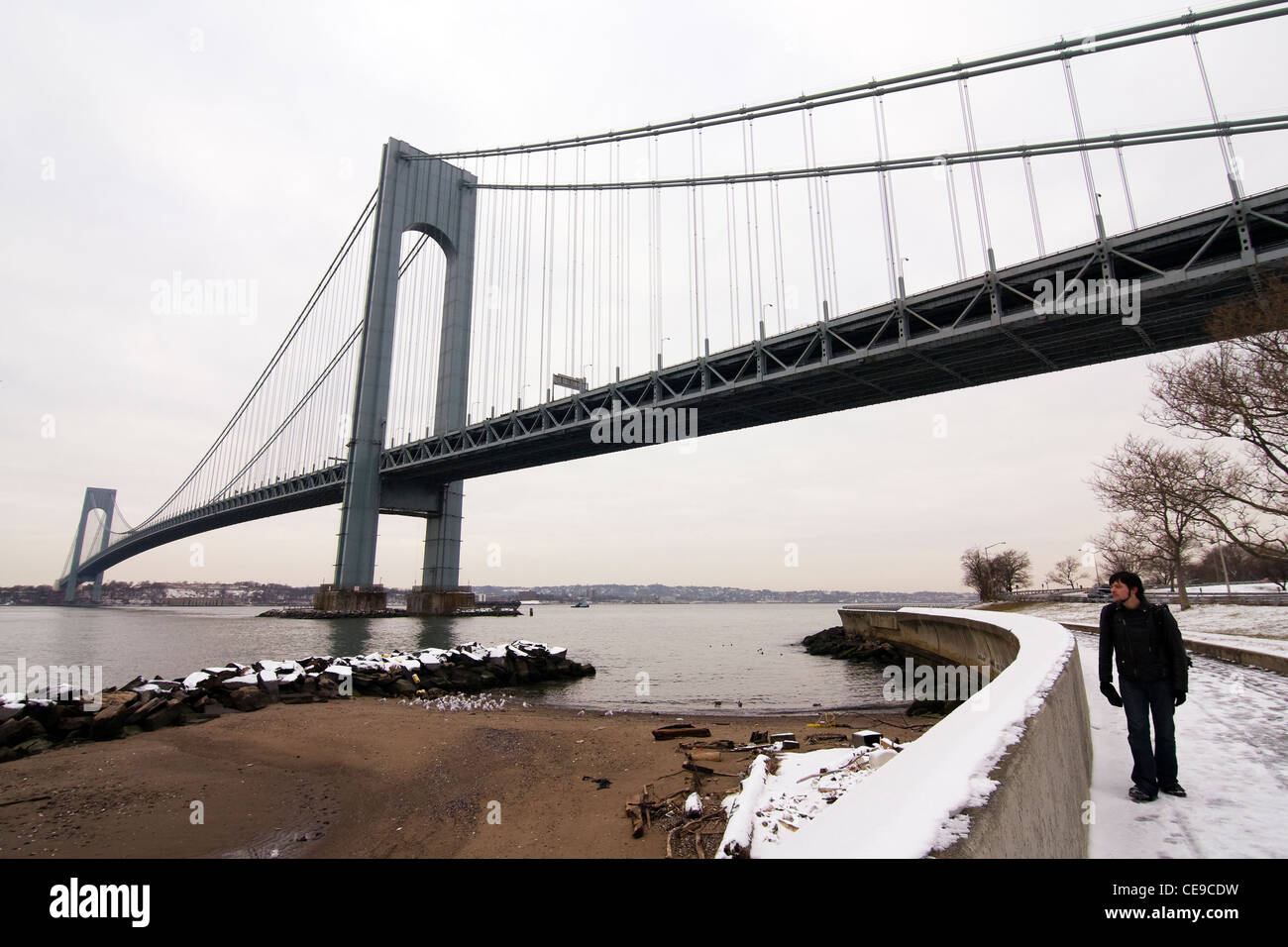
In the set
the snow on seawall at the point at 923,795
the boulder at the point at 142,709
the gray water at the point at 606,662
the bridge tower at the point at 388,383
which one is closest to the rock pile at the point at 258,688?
the boulder at the point at 142,709

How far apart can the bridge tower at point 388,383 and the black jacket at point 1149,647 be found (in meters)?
50.6

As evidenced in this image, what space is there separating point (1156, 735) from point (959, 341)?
21.4 m

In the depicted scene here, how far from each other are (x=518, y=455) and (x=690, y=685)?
29428 millimetres

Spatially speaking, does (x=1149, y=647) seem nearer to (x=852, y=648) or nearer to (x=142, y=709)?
(x=142, y=709)

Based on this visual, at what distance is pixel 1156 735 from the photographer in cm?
402

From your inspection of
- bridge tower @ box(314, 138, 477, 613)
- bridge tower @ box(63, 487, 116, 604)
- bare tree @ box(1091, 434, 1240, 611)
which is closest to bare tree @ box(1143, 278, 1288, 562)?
bare tree @ box(1091, 434, 1240, 611)

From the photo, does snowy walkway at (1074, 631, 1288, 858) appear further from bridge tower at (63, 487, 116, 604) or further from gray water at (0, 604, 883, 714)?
bridge tower at (63, 487, 116, 604)

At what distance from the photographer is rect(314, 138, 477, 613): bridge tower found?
4906cm

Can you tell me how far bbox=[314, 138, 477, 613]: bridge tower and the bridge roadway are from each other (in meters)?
12.5

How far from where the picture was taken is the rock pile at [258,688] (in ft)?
32.4

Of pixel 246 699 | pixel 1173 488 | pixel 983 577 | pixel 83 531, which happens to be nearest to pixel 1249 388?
pixel 1173 488

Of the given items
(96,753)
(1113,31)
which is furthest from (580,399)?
(96,753)
